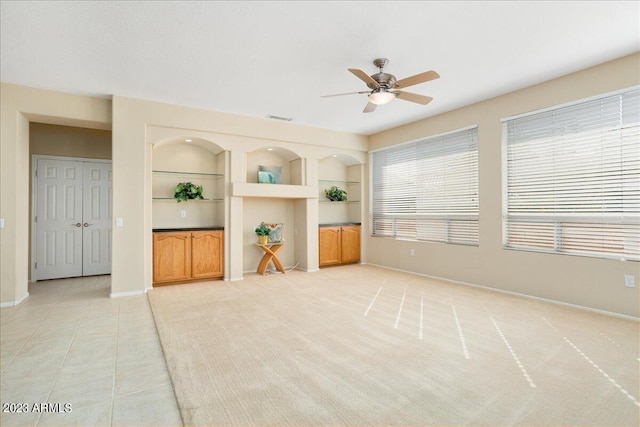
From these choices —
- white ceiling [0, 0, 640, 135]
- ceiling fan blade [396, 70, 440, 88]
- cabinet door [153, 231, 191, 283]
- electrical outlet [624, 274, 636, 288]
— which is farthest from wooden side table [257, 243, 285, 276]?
electrical outlet [624, 274, 636, 288]

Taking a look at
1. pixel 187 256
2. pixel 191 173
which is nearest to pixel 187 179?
pixel 191 173

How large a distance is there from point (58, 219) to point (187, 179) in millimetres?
2387

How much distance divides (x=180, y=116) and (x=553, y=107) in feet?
17.2

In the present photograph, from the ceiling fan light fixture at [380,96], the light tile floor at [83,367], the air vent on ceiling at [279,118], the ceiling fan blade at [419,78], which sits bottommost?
the light tile floor at [83,367]

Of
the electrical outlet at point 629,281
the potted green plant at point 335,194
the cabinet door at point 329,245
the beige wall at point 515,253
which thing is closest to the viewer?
the electrical outlet at point 629,281

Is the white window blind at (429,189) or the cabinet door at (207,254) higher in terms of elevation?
the white window blind at (429,189)

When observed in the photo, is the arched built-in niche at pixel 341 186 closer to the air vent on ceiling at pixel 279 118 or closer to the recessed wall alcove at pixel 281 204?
the recessed wall alcove at pixel 281 204

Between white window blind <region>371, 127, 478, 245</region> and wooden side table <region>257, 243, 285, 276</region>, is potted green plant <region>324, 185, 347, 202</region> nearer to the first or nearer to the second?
white window blind <region>371, 127, 478, 245</region>

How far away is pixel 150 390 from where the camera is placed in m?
2.20

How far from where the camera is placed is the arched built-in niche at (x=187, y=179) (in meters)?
5.65

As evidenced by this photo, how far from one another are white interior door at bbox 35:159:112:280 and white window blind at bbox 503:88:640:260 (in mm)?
6963

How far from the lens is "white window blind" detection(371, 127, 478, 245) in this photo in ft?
17.2

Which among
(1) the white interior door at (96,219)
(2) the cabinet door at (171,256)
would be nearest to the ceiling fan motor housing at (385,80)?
(2) the cabinet door at (171,256)

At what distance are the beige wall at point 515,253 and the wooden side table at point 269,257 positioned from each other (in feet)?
7.59
